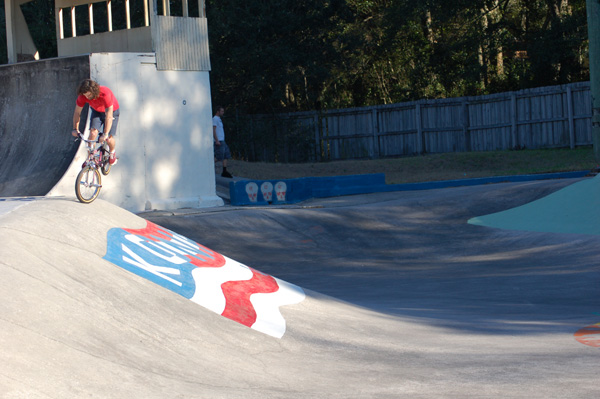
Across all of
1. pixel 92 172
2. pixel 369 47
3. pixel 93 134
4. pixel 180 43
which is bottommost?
pixel 92 172

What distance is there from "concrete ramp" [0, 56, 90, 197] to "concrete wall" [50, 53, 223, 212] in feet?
1.95

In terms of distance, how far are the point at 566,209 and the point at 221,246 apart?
21.3 feet

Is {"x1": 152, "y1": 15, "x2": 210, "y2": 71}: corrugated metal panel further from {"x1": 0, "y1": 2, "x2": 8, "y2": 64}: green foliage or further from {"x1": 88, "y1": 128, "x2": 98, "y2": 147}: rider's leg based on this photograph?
{"x1": 0, "y1": 2, "x2": 8, "y2": 64}: green foliage

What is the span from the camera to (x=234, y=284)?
7984 millimetres

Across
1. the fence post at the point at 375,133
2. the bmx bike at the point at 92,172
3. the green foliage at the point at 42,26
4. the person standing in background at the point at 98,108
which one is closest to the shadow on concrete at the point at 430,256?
the bmx bike at the point at 92,172

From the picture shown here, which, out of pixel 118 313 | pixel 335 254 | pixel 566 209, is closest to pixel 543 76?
pixel 566 209

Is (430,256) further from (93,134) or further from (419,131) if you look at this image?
(419,131)

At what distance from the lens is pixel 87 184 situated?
31.0ft

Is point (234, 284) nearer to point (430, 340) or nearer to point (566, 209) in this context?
point (430, 340)

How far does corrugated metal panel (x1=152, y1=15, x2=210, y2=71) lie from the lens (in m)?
16.0

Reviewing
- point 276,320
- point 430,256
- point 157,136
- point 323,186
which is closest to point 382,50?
point 323,186

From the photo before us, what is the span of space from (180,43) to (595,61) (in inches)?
396

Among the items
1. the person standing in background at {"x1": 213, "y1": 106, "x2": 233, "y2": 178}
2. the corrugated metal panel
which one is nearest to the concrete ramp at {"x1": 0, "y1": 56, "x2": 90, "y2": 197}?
the corrugated metal panel

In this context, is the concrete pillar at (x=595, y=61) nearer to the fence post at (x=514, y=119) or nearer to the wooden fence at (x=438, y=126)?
the wooden fence at (x=438, y=126)
